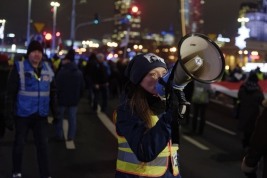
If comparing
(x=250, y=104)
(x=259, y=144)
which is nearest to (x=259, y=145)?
(x=259, y=144)

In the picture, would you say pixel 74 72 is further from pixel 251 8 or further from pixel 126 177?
pixel 251 8

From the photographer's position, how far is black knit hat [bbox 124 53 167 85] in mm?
2957

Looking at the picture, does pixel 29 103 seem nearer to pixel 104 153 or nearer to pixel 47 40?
pixel 104 153

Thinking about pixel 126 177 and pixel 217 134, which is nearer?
pixel 126 177

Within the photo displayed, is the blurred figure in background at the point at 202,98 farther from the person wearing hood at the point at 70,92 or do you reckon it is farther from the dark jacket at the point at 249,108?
the person wearing hood at the point at 70,92

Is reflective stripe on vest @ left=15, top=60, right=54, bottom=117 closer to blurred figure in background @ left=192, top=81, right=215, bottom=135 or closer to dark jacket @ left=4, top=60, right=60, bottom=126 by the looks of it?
dark jacket @ left=4, top=60, right=60, bottom=126

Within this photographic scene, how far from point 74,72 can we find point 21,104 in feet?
13.9

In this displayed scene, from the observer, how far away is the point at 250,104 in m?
10.2

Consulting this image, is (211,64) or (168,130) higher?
(211,64)

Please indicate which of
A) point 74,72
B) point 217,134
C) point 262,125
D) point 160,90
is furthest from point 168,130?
point 217,134

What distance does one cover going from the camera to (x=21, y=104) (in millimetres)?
6348

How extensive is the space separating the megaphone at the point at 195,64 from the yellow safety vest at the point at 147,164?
0.49m

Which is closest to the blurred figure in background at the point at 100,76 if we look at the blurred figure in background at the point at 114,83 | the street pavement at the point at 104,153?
the street pavement at the point at 104,153

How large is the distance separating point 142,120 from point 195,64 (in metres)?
0.56
